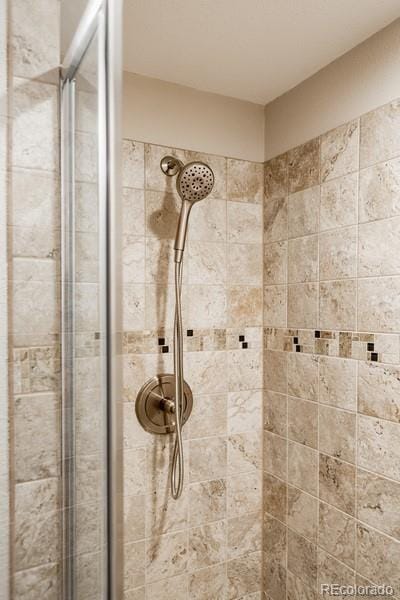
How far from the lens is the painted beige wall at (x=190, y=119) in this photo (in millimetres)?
1424

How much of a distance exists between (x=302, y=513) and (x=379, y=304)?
81 centimetres

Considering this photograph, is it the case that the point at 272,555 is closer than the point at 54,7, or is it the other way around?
the point at 54,7

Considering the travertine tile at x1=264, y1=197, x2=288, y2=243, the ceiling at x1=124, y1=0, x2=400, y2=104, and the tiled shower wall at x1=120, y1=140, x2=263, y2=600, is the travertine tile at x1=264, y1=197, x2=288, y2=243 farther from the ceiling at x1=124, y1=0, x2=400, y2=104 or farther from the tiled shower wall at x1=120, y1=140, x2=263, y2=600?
the ceiling at x1=124, y1=0, x2=400, y2=104

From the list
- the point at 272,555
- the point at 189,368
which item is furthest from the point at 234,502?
the point at 189,368

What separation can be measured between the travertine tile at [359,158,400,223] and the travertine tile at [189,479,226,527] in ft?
3.58

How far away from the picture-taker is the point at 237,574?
5.22ft

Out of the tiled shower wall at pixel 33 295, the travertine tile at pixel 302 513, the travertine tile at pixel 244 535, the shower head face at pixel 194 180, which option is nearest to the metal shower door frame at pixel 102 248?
the tiled shower wall at pixel 33 295

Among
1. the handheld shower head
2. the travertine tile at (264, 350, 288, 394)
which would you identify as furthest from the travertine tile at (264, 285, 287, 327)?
the handheld shower head

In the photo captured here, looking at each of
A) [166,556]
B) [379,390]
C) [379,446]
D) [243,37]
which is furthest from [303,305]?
[166,556]

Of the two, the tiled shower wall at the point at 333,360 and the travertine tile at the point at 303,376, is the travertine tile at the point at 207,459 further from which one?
the travertine tile at the point at 303,376

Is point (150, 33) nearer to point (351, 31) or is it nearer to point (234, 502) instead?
point (351, 31)

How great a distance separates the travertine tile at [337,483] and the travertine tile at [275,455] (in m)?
0.20

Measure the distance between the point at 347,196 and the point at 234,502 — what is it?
1210 millimetres

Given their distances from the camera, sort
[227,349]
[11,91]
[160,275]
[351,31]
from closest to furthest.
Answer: [11,91]
[351,31]
[160,275]
[227,349]
